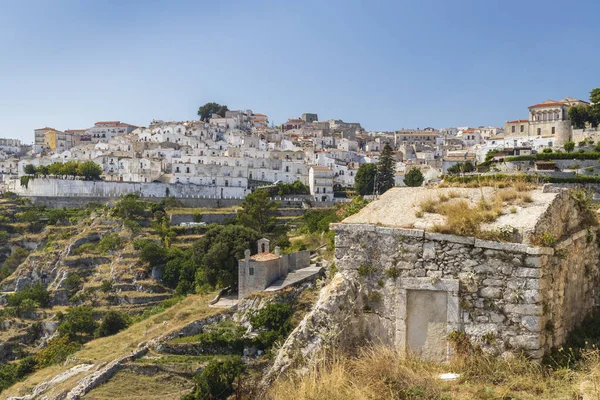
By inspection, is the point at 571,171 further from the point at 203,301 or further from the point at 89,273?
the point at 89,273

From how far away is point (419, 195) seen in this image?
8.05 meters

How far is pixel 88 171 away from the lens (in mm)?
73938

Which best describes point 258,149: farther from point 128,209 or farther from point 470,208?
point 470,208

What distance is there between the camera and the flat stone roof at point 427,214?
661 centimetres

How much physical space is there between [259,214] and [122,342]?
916 inches

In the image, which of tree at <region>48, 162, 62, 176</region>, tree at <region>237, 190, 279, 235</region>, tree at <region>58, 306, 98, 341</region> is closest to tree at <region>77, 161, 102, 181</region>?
tree at <region>48, 162, 62, 176</region>

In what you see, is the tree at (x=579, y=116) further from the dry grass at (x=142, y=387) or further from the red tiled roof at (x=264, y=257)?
the dry grass at (x=142, y=387)

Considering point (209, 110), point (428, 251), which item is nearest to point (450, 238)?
point (428, 251)

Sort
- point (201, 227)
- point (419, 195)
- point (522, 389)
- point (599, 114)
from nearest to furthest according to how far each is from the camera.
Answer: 1. point (522, 389)
2. point (419, 195)
3. point (201, 227)
4. point (599, 114)

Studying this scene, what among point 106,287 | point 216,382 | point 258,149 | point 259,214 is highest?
point 258,149

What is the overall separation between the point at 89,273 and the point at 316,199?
110 ft

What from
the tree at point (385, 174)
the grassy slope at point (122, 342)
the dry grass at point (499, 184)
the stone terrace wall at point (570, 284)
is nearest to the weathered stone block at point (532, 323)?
the stone terrace wall at point (570, 284)

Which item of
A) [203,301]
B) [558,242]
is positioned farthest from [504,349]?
[203,301]

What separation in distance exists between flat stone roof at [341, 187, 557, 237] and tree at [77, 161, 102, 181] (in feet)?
236
